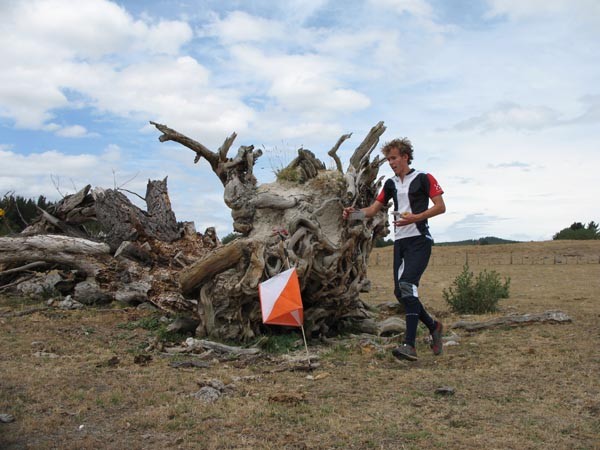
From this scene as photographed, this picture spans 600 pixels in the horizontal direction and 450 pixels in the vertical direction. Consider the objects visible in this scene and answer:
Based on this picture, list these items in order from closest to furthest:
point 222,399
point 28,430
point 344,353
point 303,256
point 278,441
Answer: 1. point 278,441
2. point 28,430
3. point 222,399
4. point 344,353
5. point 303,256

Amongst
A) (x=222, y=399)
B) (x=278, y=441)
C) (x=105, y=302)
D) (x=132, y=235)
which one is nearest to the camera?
(x=278, y=441)

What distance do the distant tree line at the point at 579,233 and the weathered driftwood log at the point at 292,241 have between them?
4459 centimetres

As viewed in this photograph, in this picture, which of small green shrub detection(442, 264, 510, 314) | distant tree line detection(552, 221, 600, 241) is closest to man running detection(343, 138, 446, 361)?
small green shrub detection(442, 264, 510, 314)

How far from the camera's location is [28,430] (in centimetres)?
443

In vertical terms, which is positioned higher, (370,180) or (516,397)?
(370,180)

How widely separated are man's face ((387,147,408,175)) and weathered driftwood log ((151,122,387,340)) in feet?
4.71

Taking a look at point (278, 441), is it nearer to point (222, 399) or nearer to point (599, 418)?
point (222, 399)

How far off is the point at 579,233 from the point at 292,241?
47989 millimetres

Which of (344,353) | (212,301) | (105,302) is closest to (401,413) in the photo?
(344,353)

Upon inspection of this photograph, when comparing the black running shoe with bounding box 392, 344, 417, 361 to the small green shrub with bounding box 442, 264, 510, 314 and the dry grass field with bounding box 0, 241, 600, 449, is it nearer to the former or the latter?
the dry grass field with bounding box 0, 241, 600, 449

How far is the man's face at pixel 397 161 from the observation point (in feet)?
22.4

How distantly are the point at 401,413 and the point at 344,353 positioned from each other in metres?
2.61

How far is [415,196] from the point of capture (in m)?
6.73

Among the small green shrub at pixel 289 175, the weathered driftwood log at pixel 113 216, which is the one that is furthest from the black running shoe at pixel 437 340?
the weathered driftwood log at pixel 113 216
